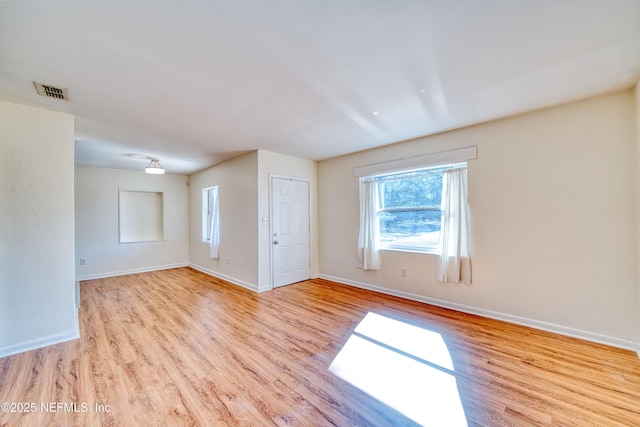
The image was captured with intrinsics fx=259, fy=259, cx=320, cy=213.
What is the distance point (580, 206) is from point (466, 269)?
52.3 inches

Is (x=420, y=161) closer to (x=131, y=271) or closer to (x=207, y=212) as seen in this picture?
(x=207, y=212)

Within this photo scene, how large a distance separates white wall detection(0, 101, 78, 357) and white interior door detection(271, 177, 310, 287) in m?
2.69

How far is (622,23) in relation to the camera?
163cm

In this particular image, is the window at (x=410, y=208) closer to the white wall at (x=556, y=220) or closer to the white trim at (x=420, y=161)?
the white trim at (x=420, y=161)

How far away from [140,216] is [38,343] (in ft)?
14.5

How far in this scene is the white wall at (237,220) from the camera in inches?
182

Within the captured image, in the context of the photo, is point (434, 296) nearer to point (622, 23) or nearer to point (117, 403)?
point (622, 23)

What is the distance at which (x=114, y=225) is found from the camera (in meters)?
5.94

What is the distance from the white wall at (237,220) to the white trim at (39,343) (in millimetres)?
2350

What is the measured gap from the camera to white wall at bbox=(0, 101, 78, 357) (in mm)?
2553

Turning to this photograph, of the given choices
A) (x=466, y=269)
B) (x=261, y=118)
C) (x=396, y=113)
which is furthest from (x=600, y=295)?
(x=261, y=118)

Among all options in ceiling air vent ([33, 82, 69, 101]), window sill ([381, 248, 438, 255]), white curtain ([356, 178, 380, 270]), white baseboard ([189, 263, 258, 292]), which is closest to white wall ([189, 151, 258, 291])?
white baseboard ([189, 263, 258, 292])

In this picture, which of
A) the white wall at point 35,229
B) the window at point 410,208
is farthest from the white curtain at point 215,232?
the window at point 410,208

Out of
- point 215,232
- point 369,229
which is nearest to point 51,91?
point 215,232
